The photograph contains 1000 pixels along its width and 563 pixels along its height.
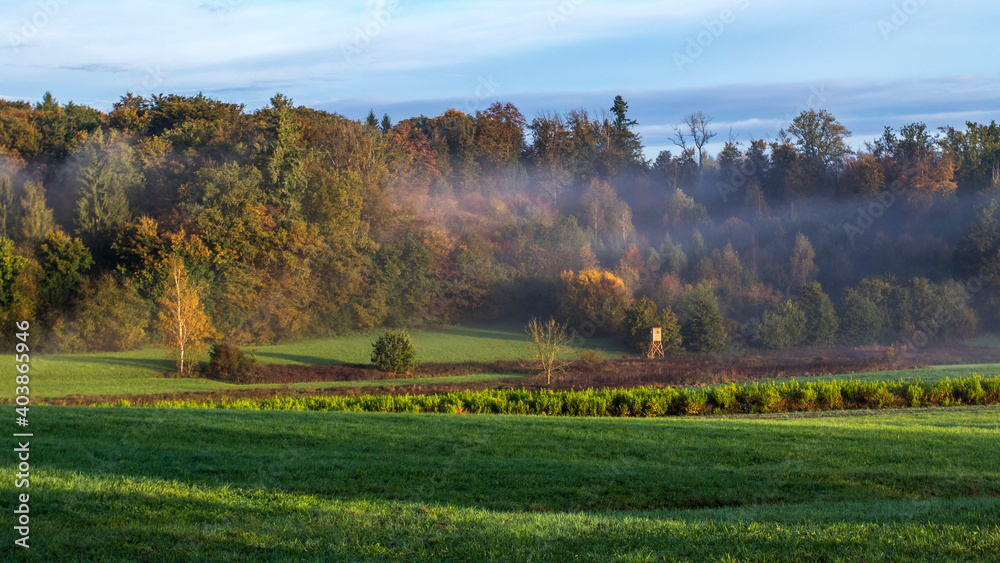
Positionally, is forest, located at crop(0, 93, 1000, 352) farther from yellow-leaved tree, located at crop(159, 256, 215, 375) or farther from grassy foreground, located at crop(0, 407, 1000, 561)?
grassy foreground, located at crop(0, 407, 1000, 561)

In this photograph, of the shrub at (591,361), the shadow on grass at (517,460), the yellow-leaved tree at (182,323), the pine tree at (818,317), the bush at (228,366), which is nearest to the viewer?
the shadow on grass at (517,460)

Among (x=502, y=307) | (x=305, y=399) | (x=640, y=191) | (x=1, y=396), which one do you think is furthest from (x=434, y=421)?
(x=640, y=191)

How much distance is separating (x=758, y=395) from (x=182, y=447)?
13.3 meters

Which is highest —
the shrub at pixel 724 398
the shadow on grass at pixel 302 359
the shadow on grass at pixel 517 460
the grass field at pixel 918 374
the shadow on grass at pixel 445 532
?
the shadow on grass at pixel 445 532

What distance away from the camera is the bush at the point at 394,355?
32.8 meters

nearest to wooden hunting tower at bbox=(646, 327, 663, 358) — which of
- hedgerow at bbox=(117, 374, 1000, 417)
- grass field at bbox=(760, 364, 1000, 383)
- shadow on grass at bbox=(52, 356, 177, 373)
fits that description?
grass field at bbox=(760, 364, 1000, 383)

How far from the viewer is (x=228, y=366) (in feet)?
102

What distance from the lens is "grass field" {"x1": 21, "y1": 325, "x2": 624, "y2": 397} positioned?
90.2ft

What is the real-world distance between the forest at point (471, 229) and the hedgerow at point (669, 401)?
17.9m

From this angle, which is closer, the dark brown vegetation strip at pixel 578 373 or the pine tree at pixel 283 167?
the dark brown vegetation strip at pixel 578 373

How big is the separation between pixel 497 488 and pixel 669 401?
1000cm

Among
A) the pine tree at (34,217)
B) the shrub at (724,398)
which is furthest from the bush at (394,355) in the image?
the pine tree at (34,217)

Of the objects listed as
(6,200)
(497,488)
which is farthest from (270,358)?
(497,488)

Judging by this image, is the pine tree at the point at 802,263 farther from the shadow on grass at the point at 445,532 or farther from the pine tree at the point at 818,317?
the shadow on grass at the point at 445,532
